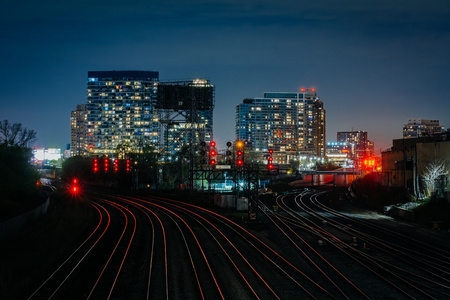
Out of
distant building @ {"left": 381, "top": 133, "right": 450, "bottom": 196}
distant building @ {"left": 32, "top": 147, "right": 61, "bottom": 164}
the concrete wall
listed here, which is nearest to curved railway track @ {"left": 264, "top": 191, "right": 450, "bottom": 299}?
distant building @ {"left": 381, "top": 133, "right": 450, "bottom": 196}

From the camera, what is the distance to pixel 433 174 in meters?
43.9

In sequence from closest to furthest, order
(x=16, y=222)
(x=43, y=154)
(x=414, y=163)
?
(x=16, y=222), (x=414, y=163), (x=43, y=154)

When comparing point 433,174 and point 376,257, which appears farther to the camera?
point 433,174

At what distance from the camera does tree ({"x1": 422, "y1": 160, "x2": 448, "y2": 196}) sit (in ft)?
142

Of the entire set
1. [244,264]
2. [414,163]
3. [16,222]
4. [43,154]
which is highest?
[43,154]

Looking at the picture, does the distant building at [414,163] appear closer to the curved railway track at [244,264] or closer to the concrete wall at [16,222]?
the curved railway track at [244,264]

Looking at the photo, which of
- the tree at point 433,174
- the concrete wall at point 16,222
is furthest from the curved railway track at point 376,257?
the concrete wall at point 16,222

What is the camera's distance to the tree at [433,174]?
4321 cm

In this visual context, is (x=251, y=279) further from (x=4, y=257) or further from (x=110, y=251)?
(x=4, y=257)

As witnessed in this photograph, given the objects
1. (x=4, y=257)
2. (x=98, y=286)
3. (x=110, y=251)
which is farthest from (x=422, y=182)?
(x=4, y=257)

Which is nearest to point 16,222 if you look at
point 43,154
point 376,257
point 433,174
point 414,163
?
point 376,257

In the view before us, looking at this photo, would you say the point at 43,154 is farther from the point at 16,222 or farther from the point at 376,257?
the point at 376,257

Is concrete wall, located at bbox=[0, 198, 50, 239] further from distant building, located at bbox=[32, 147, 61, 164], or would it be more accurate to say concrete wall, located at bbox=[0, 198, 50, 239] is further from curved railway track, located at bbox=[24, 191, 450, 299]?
distant building, located at bbox=[32, 147, 61, 164]

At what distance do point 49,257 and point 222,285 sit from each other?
1218cm
